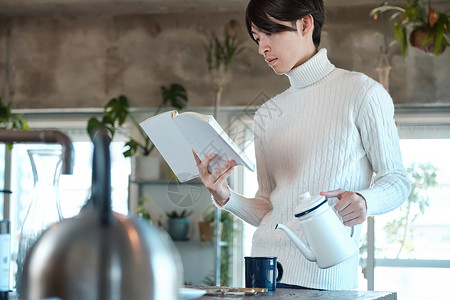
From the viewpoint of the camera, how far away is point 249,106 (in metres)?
5.98

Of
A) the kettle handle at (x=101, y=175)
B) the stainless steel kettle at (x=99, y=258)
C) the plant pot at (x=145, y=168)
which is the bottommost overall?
the stainless steel kettle at (x=99, y=258)

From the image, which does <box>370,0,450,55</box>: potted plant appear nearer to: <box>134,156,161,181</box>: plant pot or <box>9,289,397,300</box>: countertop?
<box>134,156,161,181</box>: plant pot

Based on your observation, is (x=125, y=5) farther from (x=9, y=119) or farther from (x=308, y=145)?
(x=308, y=145)

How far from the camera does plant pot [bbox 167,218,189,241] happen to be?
588 cm

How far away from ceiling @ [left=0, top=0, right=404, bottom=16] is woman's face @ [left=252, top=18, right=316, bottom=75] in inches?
147

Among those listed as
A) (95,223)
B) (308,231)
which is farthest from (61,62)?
(95,223)

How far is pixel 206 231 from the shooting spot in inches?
231

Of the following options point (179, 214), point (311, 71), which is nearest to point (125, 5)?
point (179, 214)

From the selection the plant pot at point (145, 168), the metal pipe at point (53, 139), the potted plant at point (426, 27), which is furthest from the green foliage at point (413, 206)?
the metal pipe at point (53, 139)

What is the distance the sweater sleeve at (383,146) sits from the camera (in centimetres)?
191

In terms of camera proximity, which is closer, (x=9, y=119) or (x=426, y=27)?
(x=426, y=27)

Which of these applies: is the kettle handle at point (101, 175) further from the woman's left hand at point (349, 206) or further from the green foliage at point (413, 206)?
the green foliage at point (413, 206)

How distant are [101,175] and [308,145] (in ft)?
4.99

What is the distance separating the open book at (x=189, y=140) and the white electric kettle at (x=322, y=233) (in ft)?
0.92
